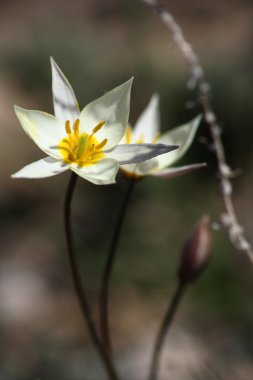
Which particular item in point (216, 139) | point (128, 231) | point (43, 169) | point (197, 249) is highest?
point (43, 169)

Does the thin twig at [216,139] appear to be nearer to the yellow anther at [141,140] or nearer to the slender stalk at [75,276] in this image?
the yellow anther at [141,140]

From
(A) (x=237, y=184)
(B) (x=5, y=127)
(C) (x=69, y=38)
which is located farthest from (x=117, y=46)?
(A) (x=237, y=184)

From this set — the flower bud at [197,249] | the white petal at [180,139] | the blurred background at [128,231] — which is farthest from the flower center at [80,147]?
the blurred background at [128,231]

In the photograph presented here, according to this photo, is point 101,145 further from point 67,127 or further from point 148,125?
point 148,125

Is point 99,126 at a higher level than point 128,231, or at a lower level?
higher

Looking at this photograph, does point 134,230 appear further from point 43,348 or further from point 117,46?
point 117,46

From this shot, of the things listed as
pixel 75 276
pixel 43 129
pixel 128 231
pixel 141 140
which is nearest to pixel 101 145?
pixel 43 129

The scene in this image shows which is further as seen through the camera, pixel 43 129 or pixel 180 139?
pixel 180 139
